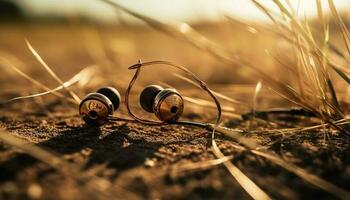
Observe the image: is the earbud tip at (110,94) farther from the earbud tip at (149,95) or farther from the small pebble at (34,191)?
the small pebble at (34,191)

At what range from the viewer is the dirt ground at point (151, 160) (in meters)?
1.04

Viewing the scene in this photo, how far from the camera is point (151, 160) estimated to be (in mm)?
1266

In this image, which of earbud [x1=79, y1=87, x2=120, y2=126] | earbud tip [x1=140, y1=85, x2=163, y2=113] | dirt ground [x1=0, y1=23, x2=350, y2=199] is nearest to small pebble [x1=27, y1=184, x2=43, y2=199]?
dirt ground [x1=0, y1=23, x2=350, y2=199]

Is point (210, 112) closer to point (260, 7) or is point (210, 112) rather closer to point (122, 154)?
point (260, 7)

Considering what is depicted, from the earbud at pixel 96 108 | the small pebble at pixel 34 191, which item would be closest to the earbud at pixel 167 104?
the earbud at pixel 96 108

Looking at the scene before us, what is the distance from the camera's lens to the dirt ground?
1.04 metres

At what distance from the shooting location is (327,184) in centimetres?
106

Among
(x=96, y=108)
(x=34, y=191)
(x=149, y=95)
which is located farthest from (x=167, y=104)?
(x=34, y=191)

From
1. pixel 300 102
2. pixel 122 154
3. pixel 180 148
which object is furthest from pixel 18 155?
pixel 300 102

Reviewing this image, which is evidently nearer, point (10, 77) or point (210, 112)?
point (210, 112)

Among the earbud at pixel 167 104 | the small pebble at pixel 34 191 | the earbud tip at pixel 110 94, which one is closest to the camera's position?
the small pebble at pixel 34 191

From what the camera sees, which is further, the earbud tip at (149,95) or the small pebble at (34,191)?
the earbud tip at (149,95)

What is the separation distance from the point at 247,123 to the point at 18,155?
0.90 m

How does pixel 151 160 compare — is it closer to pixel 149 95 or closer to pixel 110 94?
pixel 149 95
